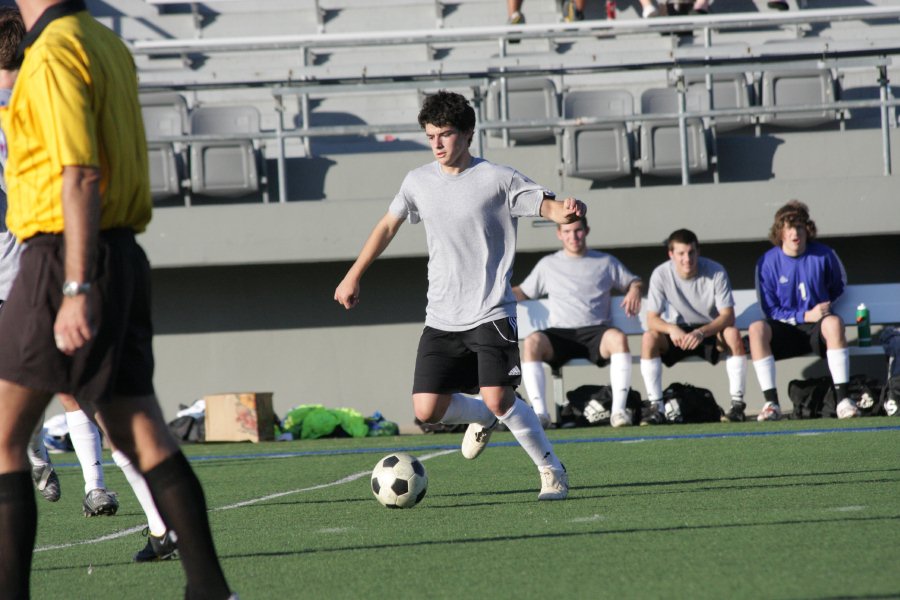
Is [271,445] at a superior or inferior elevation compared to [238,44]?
inferior

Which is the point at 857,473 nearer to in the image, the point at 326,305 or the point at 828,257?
the point at 828,257

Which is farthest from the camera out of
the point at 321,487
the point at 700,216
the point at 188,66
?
the point at 188,66

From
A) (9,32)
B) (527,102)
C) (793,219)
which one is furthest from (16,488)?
(527,102)

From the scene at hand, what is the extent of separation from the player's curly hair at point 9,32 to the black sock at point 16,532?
1.42m

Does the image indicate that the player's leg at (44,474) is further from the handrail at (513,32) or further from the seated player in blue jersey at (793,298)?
the handrail at (513,32)

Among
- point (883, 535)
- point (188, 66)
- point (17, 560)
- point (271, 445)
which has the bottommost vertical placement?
point (271, 445)

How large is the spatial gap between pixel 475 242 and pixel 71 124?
10.2ft

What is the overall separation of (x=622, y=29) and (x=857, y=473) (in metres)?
9.90

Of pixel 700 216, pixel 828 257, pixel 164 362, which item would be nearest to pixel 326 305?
pixel 164 362

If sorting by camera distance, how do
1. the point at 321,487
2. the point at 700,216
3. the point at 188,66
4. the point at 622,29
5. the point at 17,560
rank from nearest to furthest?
the point at 17,560
the point at 321,487
the point at 700,216
the point at 622,29
the point at 188,66

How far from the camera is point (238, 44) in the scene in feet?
49.1

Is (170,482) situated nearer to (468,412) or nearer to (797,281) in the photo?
(468,412)

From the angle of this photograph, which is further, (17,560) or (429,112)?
(429,112)

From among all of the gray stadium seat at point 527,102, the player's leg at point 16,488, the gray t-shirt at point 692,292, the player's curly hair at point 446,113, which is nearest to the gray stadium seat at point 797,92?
the gray stadium seat at point 527,102
